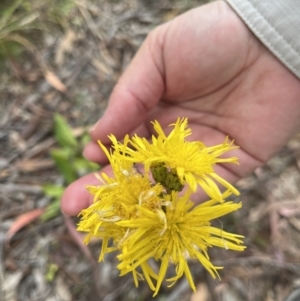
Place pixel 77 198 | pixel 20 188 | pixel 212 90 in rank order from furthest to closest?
pixel 20 188 → pixel 212 90 → pixel 77 198

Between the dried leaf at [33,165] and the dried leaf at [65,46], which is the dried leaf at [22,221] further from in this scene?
the dried leaf at [65,46]

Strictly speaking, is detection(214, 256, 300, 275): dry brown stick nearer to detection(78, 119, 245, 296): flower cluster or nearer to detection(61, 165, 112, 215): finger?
detection(61, 165, 112, 215): finger

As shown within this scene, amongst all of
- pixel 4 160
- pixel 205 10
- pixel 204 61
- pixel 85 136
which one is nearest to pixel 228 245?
pixel 204 61

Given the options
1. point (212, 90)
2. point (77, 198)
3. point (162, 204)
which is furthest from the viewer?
point (212, 90)

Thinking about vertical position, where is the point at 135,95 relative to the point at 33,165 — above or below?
above

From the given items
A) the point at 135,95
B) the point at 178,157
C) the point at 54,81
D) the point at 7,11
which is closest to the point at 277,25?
the point at 135,95

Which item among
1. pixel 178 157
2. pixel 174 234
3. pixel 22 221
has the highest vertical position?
pixel 178 157

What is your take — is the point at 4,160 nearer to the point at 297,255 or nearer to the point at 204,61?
the point at 204,61

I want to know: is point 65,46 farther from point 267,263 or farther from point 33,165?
point 267,263

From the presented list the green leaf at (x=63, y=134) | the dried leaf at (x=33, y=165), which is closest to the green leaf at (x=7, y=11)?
the green leaf at (x=63, y=134)
